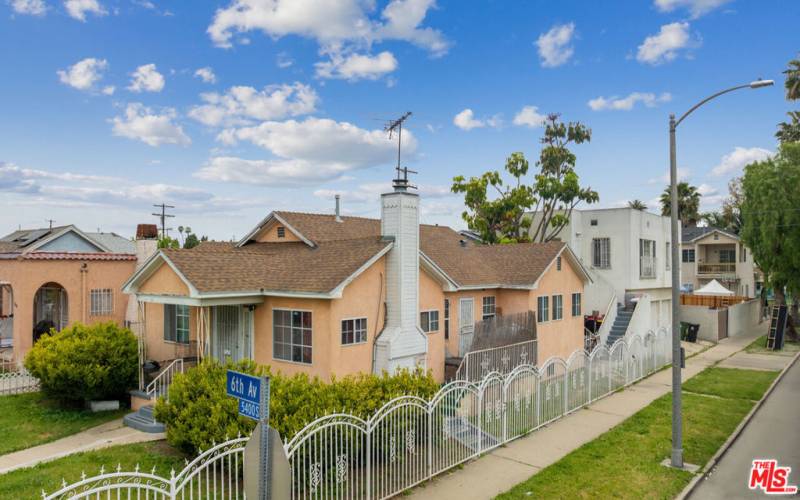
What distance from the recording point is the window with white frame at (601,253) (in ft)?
99.4

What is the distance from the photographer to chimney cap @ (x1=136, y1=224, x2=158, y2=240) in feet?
74.8

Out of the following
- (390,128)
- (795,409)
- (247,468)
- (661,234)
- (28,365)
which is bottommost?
(795,409)

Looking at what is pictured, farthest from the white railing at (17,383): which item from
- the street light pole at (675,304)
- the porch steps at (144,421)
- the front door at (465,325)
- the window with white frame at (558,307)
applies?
the window with white frame at (558,307)

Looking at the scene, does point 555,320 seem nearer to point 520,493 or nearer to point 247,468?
point 520,493

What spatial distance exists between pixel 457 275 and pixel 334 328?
262 inches

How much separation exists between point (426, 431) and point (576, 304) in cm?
1555

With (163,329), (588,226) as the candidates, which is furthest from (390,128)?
(588,226)

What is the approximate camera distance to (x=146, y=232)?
22938 mm

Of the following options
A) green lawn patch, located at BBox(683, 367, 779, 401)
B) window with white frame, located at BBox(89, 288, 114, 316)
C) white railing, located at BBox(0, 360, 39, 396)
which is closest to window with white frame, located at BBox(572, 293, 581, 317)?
green lawn patch, located at BBox(683, 367, 779, 401)

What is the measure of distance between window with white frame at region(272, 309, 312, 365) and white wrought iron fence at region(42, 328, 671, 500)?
162 inches

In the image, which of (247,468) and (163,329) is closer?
(247,468)

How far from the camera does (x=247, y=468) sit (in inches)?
191

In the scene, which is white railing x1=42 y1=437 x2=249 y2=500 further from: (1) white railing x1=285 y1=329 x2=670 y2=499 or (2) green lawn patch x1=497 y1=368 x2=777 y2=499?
(2) green lawn patch x1=497 y1=368 x2=777 y2=499

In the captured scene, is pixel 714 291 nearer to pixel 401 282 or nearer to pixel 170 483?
pixel 401 282
